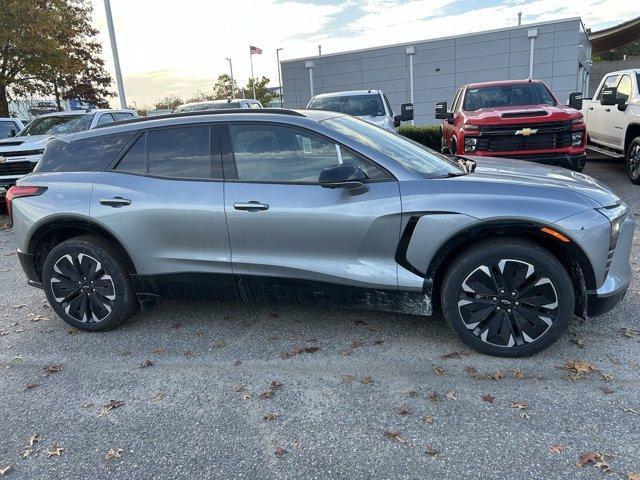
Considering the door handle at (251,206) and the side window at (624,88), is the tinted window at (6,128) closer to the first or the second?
the door handle at (251,206)

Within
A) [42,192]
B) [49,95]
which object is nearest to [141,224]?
[42,192]

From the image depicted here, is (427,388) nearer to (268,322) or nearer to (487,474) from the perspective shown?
(487,474)

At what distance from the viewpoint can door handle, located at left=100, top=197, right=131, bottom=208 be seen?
12.7 feet

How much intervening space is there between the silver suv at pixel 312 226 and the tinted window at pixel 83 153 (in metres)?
0.01

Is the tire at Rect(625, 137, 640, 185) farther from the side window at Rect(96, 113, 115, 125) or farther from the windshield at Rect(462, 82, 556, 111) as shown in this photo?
the side window at Rect(96, 113, 115, 125)

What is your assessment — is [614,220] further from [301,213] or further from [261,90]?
[261,90]

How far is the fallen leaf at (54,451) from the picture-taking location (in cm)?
273

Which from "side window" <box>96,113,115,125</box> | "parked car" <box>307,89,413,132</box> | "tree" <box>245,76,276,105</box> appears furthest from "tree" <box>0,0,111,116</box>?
"tree" <box>245,76,276,105</box>

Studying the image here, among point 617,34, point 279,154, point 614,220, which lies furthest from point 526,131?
point 617,34

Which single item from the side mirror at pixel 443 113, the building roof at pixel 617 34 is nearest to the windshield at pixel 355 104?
the side mirror at pixel 443 113

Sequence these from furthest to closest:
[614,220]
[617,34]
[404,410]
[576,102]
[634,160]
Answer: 1. [617,34]
2. [576,102]
3. [634,160]
4. [614,220]
5. [404,410]

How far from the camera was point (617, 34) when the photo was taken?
3541 cm

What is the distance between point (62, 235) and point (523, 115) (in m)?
6.78

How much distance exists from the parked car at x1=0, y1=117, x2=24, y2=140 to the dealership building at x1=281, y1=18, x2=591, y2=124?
1859 cm
